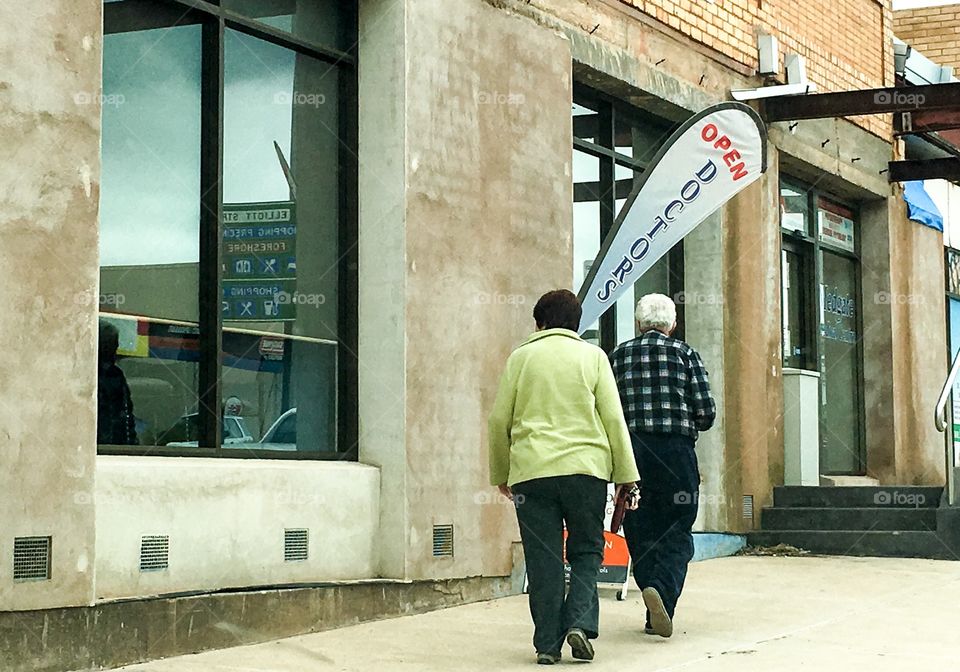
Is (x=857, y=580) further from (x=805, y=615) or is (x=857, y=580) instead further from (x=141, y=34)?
(x=141, y=34)

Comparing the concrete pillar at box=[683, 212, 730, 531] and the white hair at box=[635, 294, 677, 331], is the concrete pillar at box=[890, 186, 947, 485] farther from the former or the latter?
the white hair at box=[635, 294, 677, 331]

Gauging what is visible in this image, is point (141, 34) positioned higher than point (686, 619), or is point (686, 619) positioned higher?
point (141, 34)

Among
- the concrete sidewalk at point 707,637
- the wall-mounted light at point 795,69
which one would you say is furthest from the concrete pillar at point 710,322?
the concrete sidewalk at point 707,637

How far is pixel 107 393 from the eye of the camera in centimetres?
764

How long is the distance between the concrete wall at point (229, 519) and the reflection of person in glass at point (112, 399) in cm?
16

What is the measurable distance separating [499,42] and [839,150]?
7.08m

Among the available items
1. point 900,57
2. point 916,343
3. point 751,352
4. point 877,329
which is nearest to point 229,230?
point 751,352

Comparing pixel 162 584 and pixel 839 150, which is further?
pixel 839 150

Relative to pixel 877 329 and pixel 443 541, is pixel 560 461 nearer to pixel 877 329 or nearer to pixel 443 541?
pixel 443 541

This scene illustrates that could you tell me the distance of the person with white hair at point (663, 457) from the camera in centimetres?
789

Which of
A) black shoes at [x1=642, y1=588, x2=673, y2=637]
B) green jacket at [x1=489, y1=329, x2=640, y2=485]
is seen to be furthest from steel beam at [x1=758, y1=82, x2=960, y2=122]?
green jacket at [x1=489, y1=329, x2=640, y2=485]

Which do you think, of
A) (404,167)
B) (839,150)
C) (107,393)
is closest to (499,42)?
(404,167)

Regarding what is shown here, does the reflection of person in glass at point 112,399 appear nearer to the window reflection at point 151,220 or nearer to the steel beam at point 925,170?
the window reflection at point 151,220

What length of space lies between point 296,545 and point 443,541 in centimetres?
120
